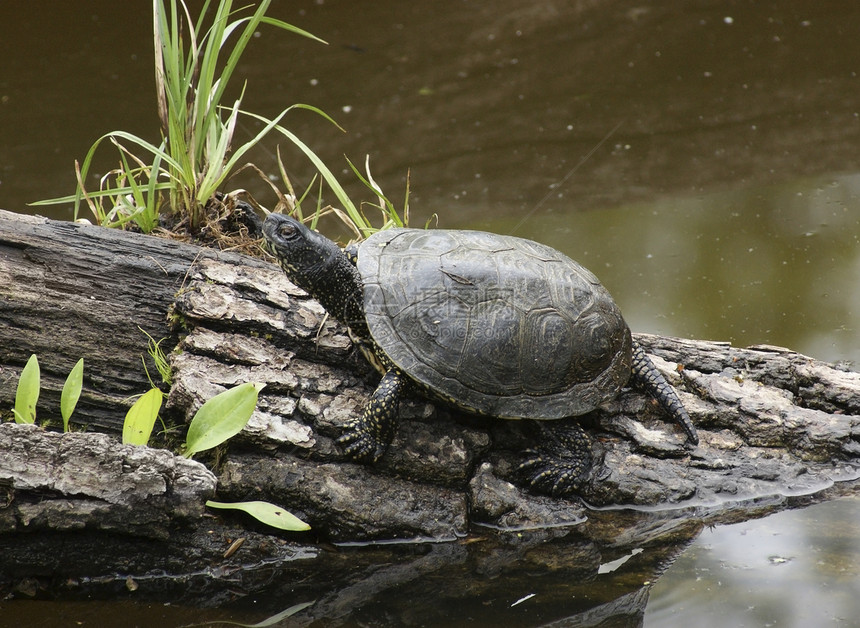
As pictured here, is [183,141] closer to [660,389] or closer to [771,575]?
[660,389]

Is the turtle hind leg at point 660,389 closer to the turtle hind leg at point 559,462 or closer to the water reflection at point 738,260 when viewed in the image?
the turtle hind leg at point 559,462

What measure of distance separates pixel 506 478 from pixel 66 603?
1343mm

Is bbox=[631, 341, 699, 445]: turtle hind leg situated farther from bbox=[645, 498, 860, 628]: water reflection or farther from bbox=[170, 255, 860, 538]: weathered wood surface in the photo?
bbox=[645, 498, 860, 628]: water reflection

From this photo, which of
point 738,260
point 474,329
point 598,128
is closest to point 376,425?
point 474,329

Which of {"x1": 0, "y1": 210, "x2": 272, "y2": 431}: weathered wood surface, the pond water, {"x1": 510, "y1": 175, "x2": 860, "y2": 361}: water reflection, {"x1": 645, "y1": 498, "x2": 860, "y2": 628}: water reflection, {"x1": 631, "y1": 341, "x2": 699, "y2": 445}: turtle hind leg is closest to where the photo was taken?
{"x1": 645, "y1": 498, "x2": 860, "y2": 628}: water reflection

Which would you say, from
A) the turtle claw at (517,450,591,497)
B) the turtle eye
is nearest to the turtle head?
the turtle eye

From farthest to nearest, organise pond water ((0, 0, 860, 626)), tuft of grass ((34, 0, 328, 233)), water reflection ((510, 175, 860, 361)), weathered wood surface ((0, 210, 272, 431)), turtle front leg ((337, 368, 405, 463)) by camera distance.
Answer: pond water ((0, 0, 860, 626)), water reflection ((510, 175, 860, 361)), tuft of grass ((34, 0, 328, 233)), weathered wood surface ((0, 210, 272, 431)), turtle front leg ((337, 368, 405, 463))

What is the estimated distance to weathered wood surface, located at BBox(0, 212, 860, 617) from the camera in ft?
6.78

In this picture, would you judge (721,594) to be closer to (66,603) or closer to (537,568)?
(537,568)

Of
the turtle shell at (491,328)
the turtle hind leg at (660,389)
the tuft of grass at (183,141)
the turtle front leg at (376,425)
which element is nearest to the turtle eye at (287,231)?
the turtle shell at (491,328)

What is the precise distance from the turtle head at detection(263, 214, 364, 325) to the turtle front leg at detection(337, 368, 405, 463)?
0.89ft

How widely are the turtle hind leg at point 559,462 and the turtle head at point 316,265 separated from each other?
2.42 feet

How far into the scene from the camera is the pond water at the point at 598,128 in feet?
13.5

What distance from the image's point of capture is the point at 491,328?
234 cm
